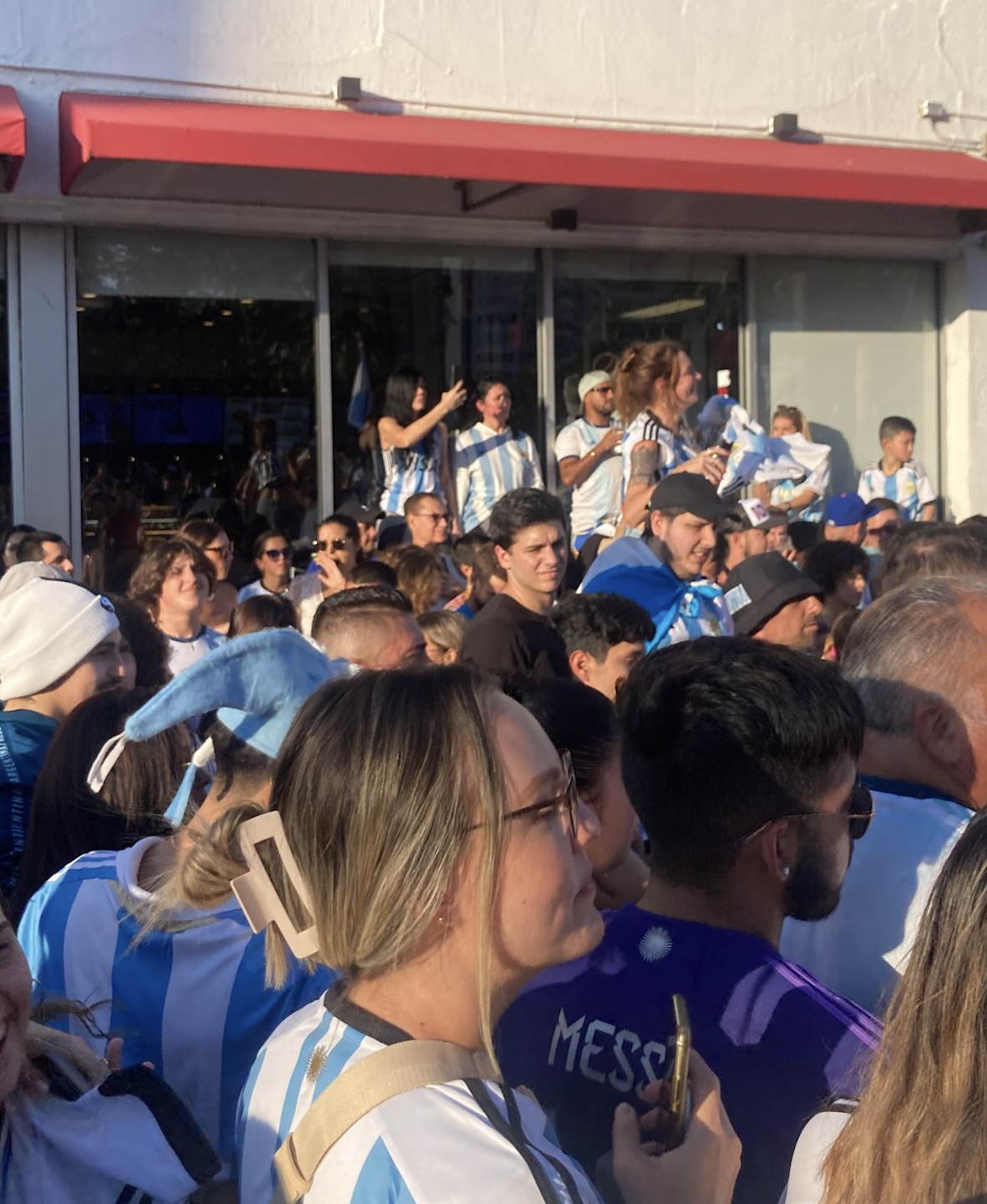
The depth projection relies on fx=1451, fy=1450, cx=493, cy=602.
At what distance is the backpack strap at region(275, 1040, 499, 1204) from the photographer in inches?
67.0

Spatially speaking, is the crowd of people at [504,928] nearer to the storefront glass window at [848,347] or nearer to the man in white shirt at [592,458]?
the man in white shirt at [592,458]

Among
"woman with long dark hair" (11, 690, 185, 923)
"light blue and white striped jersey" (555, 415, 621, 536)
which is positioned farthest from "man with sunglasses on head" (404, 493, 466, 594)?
"woman with long dark hair" (11, 690, 185, 923)

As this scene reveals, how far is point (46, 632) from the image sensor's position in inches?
177

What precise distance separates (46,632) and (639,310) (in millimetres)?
7983

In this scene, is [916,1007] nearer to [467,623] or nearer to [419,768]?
[419,768]

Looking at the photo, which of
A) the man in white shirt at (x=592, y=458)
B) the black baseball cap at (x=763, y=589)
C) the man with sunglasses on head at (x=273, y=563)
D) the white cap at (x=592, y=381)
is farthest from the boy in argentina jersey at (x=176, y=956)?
the white cap at (x=592, y=381)

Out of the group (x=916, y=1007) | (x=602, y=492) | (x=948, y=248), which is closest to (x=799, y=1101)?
(x=916, y=1007)

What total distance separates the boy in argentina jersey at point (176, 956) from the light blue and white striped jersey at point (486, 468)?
25.7ft

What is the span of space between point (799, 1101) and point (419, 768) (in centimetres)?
78

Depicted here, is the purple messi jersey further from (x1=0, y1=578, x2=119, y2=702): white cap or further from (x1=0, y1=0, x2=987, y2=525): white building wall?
(x1=0, y1=0, x2=987, y2=525): white building wall

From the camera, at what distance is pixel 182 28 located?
979 centimetres

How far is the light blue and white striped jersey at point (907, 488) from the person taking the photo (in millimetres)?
12031

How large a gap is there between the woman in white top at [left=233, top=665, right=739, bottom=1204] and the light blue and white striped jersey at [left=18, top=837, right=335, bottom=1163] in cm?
70

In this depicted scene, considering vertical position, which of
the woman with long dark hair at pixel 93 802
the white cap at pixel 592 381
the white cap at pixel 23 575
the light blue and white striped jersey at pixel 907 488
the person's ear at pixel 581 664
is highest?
the white cap at pixel 592 381
